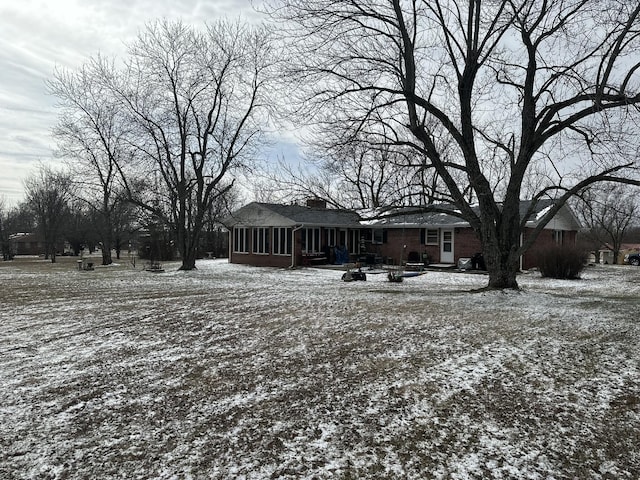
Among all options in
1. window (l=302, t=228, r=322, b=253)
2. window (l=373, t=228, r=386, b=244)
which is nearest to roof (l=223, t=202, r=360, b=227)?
window (l=302, t=228, r=322, b=253)

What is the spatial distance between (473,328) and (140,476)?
5962 mm

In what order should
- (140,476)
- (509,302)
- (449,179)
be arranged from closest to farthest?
(140,476), (509,302), (449,179)

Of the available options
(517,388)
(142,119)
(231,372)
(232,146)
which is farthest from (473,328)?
(142,119)

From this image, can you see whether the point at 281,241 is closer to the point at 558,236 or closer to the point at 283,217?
the point at 283,217

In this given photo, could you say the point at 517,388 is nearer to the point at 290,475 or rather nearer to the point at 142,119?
the point at 290,475

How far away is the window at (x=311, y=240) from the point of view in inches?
962

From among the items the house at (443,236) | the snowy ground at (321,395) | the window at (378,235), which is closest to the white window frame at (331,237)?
the house at (443,236)

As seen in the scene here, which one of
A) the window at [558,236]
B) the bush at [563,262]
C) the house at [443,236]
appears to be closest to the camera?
the bush at [563,262]

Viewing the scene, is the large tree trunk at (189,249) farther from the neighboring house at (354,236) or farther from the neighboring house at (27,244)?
the neighboring house at (27,244)

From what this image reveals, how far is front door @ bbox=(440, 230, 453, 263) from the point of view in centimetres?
2334

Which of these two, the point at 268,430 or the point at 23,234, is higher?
the point at 23,234

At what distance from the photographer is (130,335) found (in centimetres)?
733

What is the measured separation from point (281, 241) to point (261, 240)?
2038 millimetres

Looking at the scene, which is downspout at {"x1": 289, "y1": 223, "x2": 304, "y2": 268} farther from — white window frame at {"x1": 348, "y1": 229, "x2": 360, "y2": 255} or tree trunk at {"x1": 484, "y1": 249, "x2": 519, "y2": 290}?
tree trunk at {"x1": 484, "y1": 249, "x2": 519, "y2": 290}
